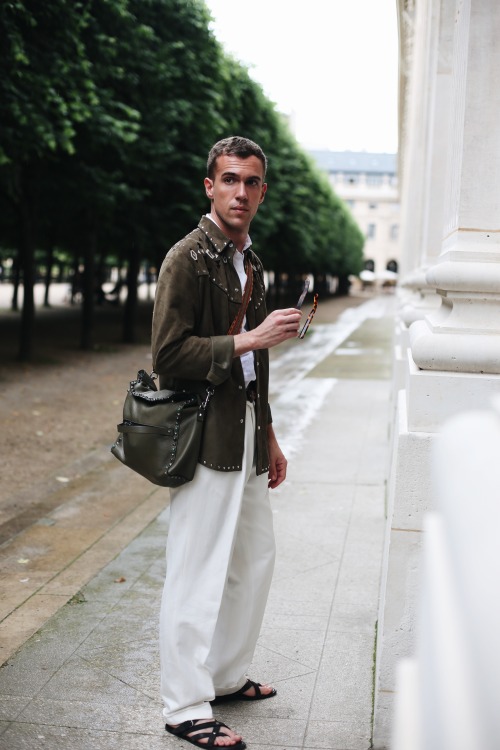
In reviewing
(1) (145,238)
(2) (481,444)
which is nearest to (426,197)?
(2) (481,444)

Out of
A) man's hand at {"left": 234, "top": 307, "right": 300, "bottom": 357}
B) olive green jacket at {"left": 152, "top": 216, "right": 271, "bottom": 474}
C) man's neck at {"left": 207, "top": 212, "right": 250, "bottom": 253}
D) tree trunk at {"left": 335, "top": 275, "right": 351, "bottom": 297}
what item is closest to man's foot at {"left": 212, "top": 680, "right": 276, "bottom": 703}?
olive green jacket at {"left": 152, "top": 216, "right": 271, "bottom": 474}

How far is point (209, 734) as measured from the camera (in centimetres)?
321

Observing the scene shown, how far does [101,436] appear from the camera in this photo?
11.0m

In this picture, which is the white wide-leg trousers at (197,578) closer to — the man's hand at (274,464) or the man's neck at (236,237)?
the man's hand at (274,464)

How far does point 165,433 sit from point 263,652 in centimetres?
148

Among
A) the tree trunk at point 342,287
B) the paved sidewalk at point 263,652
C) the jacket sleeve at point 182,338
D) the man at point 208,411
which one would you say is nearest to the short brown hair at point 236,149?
the man at point 208,411

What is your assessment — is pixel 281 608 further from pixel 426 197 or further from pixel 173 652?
pixel 426 197

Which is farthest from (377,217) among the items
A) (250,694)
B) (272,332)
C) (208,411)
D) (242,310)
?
(272,332)

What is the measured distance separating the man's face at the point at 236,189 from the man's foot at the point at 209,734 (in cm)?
174

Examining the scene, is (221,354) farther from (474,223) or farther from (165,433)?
(474,223)

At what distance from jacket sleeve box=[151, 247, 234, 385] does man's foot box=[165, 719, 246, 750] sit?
120 cm

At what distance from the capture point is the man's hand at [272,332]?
297 centimetres

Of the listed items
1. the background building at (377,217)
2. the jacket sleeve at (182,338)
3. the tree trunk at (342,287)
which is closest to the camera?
the jacket sleeve at (182,338)

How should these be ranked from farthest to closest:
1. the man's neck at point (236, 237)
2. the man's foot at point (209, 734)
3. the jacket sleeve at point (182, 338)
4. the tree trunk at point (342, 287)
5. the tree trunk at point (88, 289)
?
1. the tree trunk at point (342, 287)
2. the tree trunk at point (88, 289)
3. the man's neck at point (236, 237)
4. the man's foot at point (209, 734)
5. the jacket sleeve at point (182, 338)
